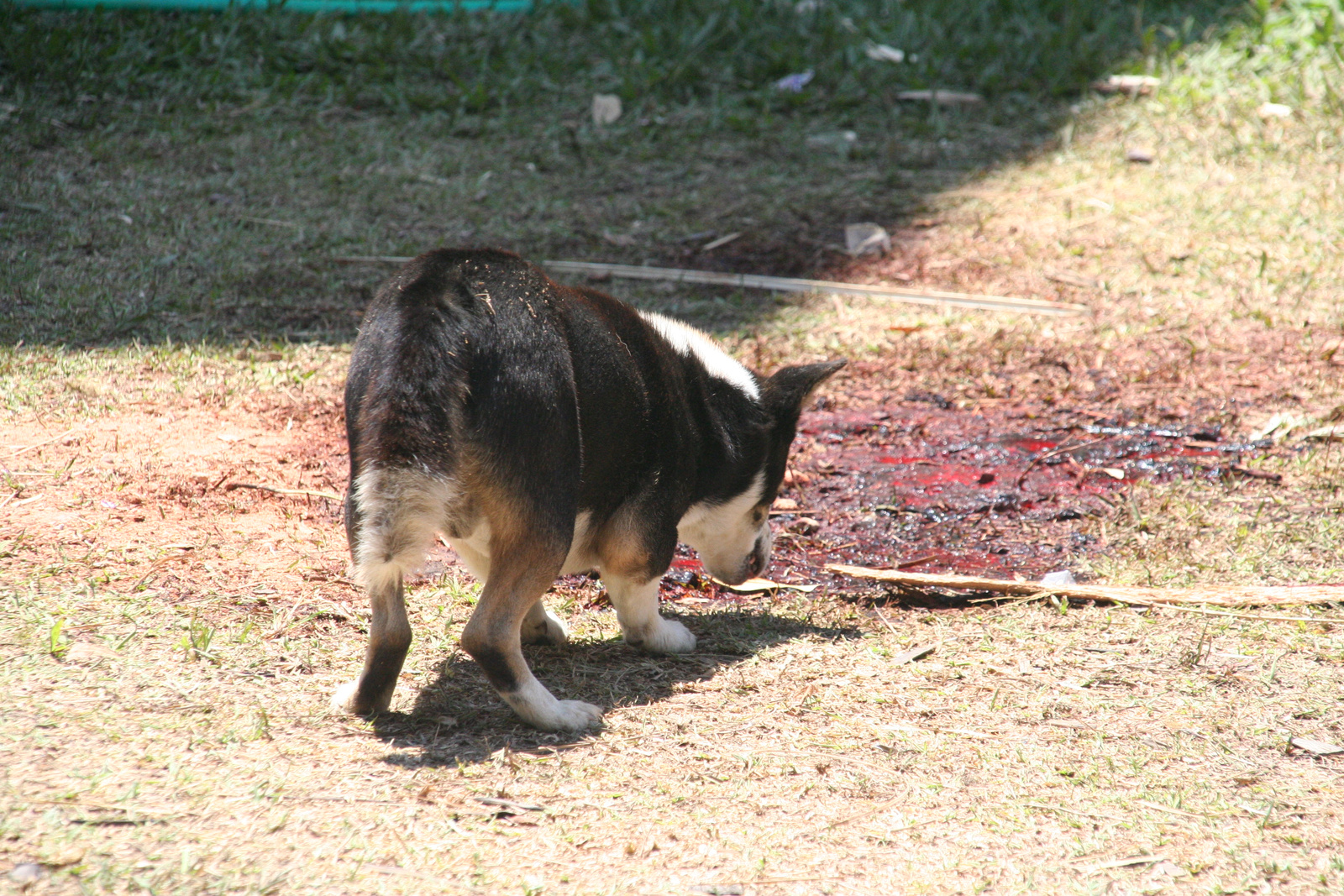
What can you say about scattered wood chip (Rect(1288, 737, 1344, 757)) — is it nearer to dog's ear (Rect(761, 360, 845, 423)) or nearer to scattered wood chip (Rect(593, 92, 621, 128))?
dog's ear (Rect(761, 360, 845, 423))

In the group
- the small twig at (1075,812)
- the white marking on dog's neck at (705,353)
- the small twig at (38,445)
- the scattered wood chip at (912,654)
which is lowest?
the scattered wood chip at (912,654)

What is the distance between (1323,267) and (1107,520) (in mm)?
3440

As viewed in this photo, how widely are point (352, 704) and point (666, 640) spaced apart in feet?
3.63

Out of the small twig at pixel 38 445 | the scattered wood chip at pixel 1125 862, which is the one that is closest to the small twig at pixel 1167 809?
the scattered wood chip at pixel 1125 862

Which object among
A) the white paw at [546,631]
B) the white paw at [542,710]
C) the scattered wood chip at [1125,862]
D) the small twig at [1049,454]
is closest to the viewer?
the scattered wood chip at [1125,862]

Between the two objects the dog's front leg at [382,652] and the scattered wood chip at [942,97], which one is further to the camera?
the scattered wood chip at [942,97]

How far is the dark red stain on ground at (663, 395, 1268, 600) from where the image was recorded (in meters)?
4.80

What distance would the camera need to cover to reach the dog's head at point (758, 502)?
430 centimetres

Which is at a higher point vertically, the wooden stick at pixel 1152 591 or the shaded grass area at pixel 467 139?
the shaded grass area at pixel 467 139

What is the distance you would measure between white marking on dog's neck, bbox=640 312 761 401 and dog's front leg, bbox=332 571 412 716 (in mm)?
1462

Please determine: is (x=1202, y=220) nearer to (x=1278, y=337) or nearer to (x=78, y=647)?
(x=1278, y=337)

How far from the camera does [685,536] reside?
442 cm

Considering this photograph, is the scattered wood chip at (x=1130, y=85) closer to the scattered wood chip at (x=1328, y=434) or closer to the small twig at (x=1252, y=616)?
the scattered wood chip at (x=1328, y=434)

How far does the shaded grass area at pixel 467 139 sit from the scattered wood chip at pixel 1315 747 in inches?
164
